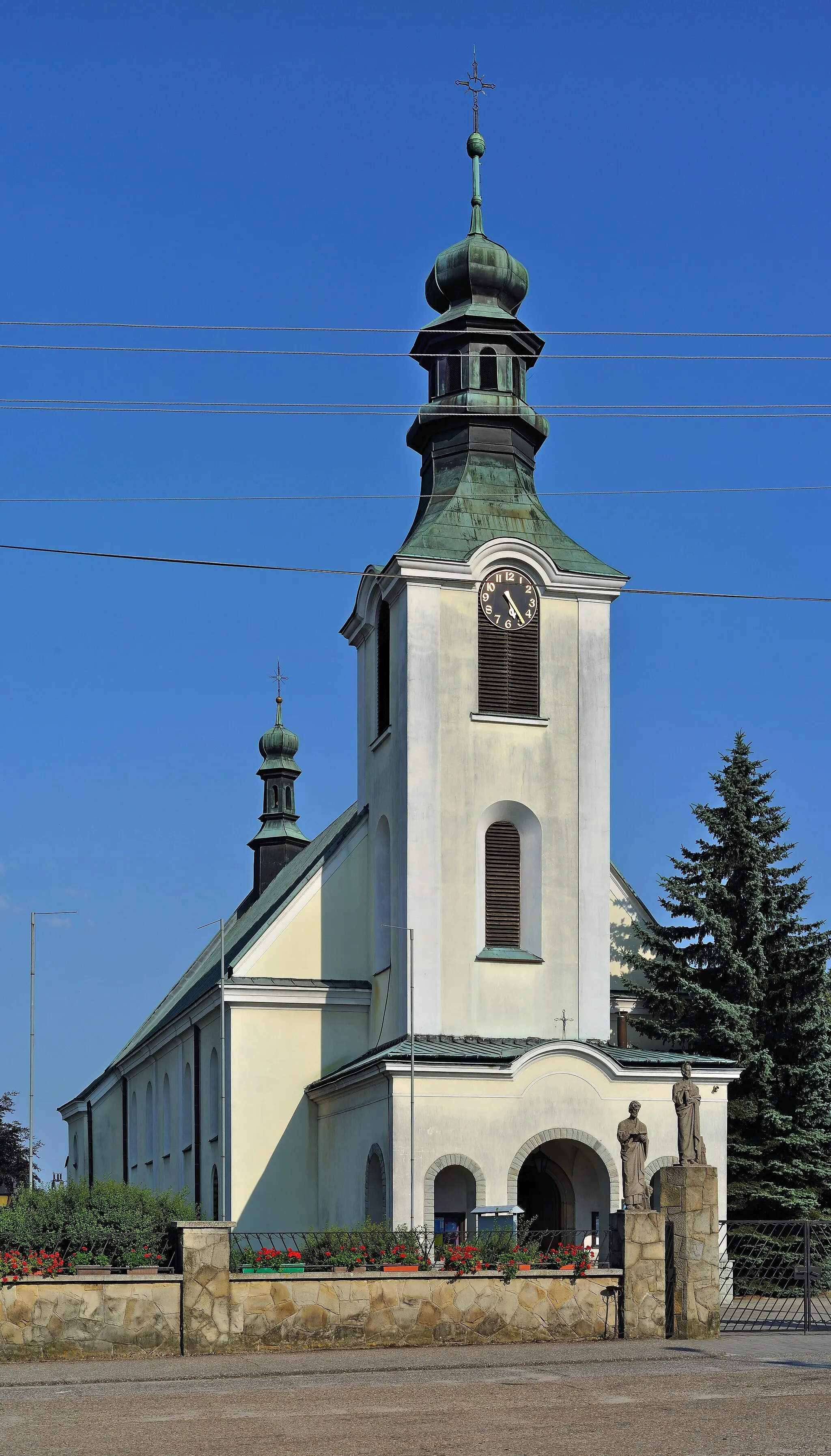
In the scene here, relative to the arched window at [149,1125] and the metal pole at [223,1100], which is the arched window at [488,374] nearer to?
the metal pole at [223,1100]

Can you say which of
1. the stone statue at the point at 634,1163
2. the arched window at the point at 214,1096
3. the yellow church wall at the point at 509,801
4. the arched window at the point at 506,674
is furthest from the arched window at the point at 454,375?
the stone statue at the point at 634,1163

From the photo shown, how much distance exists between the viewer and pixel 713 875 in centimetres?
3606

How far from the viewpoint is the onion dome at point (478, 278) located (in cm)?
3641

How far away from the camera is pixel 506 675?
33.6m

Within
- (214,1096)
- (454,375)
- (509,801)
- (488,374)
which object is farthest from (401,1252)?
(454,375)

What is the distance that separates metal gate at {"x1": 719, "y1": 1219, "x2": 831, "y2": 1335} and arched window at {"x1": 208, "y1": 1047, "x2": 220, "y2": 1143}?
11231 mm

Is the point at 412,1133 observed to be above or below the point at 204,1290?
above

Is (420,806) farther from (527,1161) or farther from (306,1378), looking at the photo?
(306,1378)

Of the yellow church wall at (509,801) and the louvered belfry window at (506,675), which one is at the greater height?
the louvered belfry window at (506,675)

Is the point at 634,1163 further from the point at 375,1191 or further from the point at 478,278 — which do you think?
the point at 478,278

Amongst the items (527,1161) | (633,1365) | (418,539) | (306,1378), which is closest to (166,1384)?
(306,1378)

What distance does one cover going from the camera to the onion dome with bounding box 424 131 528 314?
119 ft

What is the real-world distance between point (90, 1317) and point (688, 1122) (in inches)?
299

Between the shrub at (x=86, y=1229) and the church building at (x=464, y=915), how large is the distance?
26.5 feet
